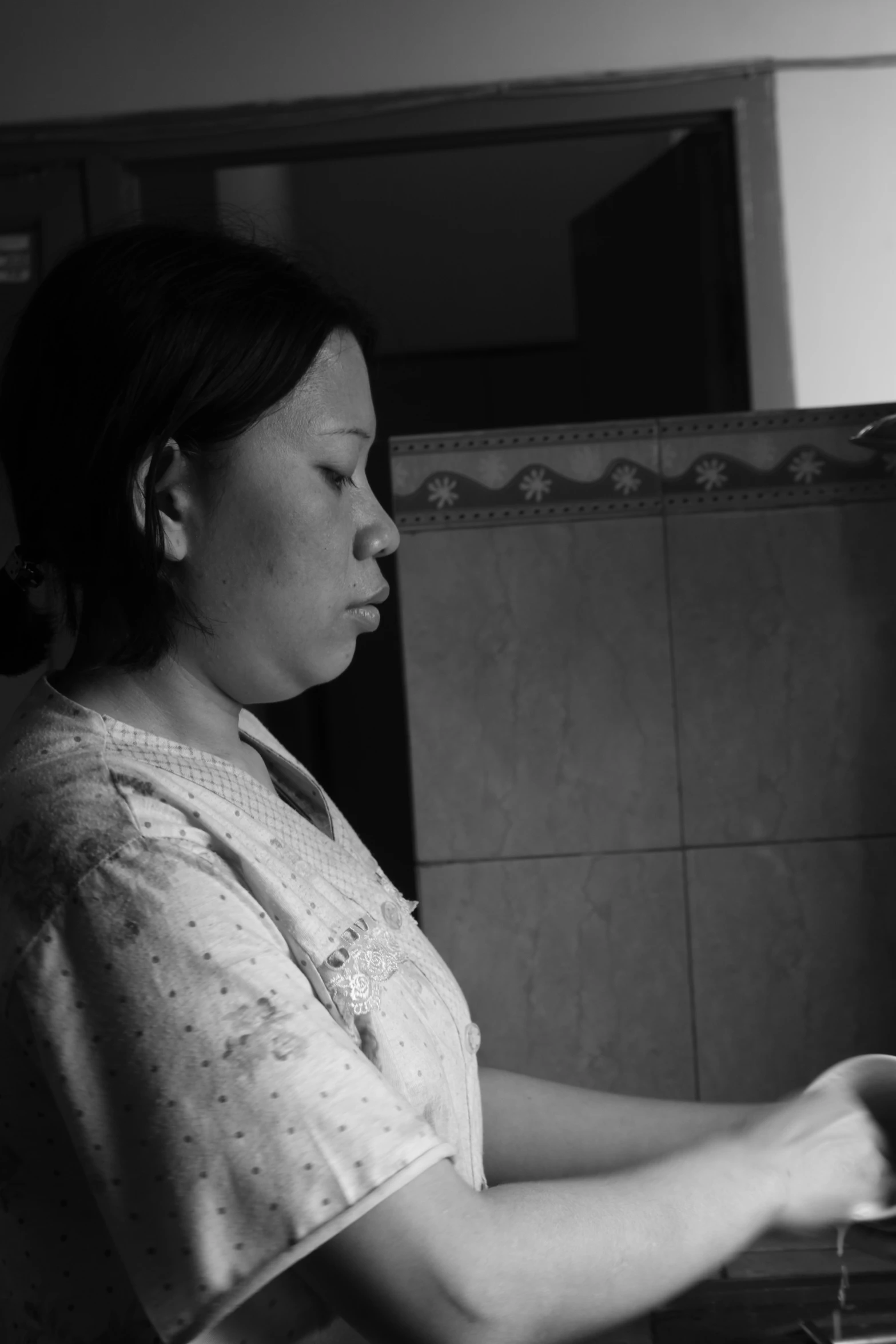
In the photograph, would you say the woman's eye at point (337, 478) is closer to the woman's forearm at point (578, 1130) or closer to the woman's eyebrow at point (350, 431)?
the woman's eyebrow at point (350, 431)

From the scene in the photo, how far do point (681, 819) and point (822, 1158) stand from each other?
2.91 ft

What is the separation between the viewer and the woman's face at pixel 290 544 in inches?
32.8

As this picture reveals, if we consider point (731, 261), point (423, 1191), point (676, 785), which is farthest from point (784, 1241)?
point (731, 261)

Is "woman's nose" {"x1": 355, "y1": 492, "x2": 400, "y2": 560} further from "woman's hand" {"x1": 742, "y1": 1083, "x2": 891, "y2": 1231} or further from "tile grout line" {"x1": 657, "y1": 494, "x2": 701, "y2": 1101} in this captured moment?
"tile grout line" {"x1": 657, "y1": 494, "x2": 701, "y2": 1101}

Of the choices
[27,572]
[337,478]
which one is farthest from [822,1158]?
[27,572]

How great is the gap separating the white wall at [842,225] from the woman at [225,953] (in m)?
1.30

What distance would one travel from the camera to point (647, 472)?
166 centimetres

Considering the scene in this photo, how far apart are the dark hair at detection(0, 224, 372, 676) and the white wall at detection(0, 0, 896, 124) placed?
1327 millimetres

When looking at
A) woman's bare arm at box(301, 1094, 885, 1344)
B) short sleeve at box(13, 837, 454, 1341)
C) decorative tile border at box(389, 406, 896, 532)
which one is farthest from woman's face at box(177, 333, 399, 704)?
decorative tile border at box(389, 406, 896, 532)

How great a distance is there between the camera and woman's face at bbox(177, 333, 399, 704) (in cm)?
83

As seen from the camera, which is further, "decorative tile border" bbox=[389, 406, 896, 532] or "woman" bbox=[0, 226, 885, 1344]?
"decorative tile border" bbox=[389, 406, 896, 532]

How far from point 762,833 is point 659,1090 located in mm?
338

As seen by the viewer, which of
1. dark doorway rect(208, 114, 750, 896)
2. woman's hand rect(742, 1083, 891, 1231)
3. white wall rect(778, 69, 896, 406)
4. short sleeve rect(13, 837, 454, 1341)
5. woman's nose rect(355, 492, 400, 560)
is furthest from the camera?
dark doorway rect(208, 114, 750, 896)

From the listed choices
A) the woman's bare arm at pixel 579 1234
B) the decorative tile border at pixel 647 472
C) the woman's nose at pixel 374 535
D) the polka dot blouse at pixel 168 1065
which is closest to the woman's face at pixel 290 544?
the woman's nose at pixel 374 535
